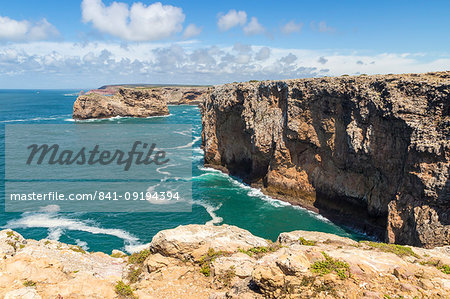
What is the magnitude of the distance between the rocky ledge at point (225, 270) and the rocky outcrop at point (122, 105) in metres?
136

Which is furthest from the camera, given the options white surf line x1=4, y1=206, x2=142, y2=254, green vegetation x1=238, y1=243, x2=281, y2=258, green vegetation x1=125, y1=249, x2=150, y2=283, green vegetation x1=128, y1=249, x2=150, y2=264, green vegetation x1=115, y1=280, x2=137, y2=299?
white surf line x1=4, y1=206, x2=142, y2=254

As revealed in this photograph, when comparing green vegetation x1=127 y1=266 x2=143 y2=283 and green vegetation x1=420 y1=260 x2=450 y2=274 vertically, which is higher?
green vegetation x1=420 y1=260 x2=450 y2=274

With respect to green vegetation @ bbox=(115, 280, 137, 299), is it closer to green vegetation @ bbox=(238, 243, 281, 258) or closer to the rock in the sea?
the rock in the sea

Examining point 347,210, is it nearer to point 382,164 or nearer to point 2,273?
point 382,164

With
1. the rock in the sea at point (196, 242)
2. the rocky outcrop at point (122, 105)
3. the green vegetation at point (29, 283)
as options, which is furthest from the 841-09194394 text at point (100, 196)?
the rocky outcrop at point (122, 105)

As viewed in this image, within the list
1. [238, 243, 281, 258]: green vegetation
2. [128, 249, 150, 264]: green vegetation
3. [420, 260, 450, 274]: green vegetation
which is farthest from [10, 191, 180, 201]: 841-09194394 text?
[420, 260, 450, 274]: green vegetation

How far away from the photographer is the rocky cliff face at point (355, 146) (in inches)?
1190

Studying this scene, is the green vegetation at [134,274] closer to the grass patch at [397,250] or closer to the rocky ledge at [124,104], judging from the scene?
the grass patch at [397,250]

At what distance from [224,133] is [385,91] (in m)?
35.8

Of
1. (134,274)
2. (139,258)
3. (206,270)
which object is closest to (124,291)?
(134,274)

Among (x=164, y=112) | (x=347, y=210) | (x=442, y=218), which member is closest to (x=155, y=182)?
(x=347, y=210)

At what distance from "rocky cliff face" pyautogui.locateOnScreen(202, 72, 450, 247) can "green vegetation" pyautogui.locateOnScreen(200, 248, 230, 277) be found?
2255 centimetres

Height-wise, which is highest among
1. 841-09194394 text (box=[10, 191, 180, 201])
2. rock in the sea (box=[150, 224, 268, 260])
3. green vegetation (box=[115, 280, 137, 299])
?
rock in the sea (box=[150, 224, 268, 260])

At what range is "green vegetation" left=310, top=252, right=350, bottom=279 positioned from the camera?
555 inches
